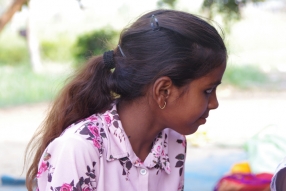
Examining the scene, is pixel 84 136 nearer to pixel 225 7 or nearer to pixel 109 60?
pixel 109 60

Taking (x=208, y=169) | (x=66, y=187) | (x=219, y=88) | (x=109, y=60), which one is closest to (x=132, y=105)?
(x=109, y=60)

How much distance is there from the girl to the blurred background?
266 mm

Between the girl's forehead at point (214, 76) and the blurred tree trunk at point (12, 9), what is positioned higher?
the blurred tree trunk at point (12, 9)

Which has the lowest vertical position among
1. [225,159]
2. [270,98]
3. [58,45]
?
[225,159]

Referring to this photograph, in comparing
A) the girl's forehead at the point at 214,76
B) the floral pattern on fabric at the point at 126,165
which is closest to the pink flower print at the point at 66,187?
the floral pattern on fabric at the point at 126,165

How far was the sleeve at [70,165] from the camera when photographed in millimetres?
1640

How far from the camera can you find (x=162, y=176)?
196cm

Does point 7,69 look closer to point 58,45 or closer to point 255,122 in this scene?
point 58,45

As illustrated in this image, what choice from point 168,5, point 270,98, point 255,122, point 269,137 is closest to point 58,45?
point 270,98

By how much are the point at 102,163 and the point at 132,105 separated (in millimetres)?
242

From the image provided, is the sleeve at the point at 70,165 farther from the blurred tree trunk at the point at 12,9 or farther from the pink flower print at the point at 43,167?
the blurred tree trunk at the point at 12,9

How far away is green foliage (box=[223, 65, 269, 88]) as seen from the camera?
30.9 ft

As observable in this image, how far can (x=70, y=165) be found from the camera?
5.39 ft

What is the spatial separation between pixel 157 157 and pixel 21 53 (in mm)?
9957
